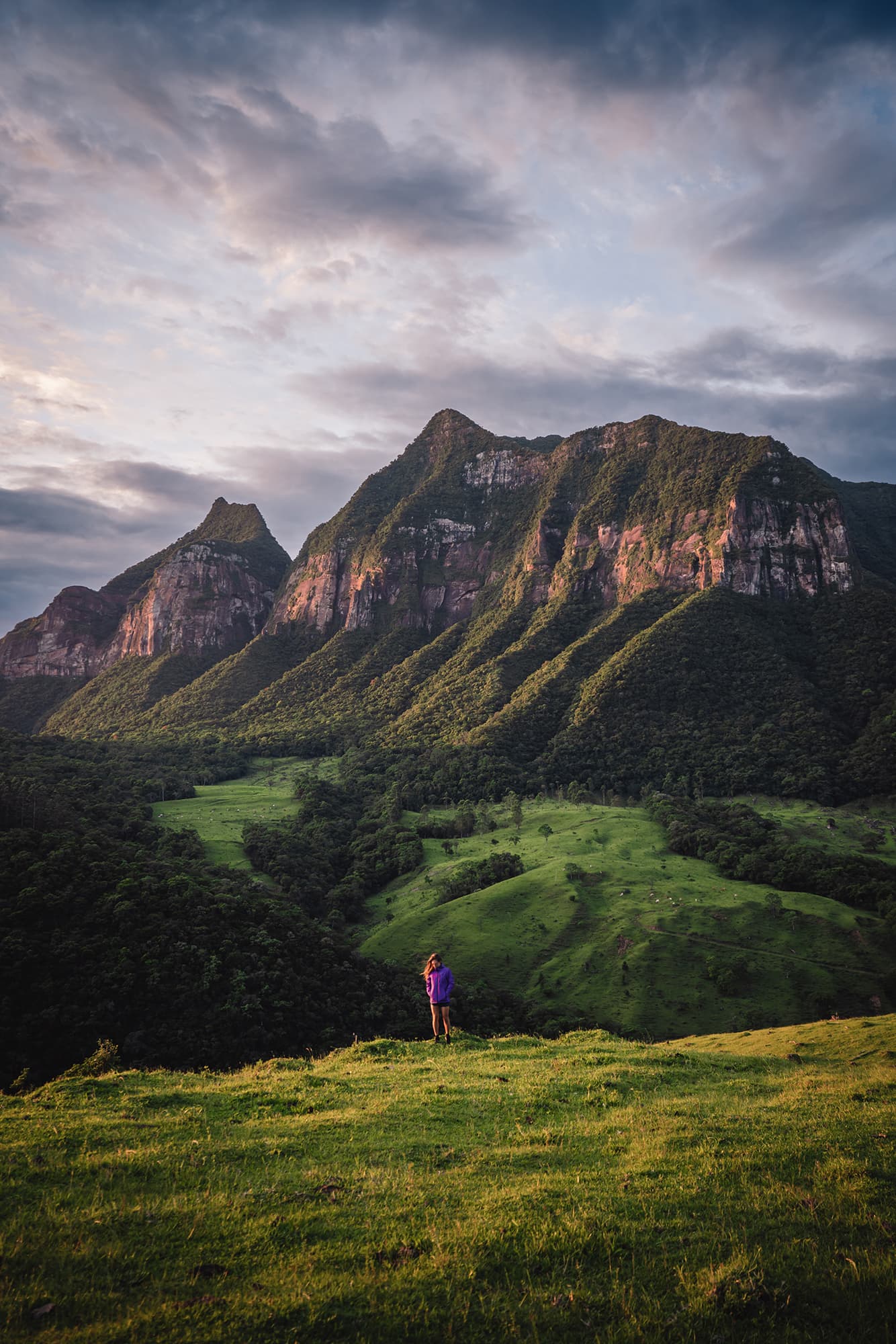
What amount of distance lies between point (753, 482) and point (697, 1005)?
178428 mm

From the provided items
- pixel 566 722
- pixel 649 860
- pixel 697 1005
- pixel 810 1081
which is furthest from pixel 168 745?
pixel 810 1081

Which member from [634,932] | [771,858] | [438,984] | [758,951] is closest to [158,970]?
[438,984]

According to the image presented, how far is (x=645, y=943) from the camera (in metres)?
68.2

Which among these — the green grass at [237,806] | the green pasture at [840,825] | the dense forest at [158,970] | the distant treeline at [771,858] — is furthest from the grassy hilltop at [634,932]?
the dense forest at [158,970]

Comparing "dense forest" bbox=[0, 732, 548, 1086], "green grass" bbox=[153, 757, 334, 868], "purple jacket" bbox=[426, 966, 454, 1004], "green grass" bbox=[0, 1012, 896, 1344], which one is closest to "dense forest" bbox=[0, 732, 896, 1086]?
"dense forest" bbox=[0, 732, 548, 1086]

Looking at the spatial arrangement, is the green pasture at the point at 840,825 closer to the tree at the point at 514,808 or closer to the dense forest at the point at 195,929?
the dense forest at the point at 195,929

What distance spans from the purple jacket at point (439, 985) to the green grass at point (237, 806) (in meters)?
71.2

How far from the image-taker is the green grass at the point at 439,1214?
21.0 feet

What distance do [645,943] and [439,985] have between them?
5521 centimetres

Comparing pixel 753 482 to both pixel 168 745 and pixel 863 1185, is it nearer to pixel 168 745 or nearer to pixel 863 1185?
pixel 168 745

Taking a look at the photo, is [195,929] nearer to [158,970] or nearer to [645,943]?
[158,970]

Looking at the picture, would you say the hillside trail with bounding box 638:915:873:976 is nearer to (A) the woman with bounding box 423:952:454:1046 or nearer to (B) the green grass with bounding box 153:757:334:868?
(B) the green grass with bounding box 153:757:334:868

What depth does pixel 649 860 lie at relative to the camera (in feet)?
300

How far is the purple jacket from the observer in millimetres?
20797
